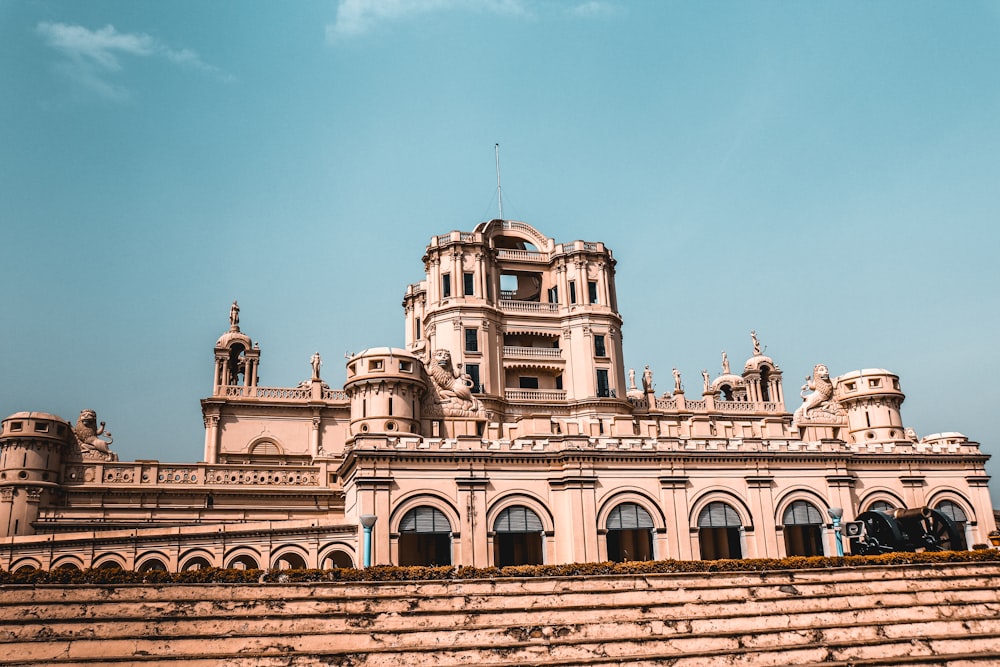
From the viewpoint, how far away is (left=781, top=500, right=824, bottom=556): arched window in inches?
2237

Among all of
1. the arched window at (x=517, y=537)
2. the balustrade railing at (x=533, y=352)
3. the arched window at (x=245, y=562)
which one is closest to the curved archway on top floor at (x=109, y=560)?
the arched window at (x=245, y=562)

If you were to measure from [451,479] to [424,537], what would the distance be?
216 inches

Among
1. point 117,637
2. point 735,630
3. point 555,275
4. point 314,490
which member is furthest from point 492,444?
point 555,275

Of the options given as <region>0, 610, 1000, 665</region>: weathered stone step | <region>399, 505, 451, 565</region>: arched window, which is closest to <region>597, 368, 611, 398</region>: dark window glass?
<region>399, 505, 451, 565</region>: arched window

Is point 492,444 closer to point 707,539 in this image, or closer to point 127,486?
point 707,539

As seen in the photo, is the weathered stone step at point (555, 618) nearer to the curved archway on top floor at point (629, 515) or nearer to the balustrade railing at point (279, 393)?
the curved archway on top floor at point (629, 515)

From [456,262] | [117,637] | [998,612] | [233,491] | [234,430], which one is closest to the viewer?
[117,637]

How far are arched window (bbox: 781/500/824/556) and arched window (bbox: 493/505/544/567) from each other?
50.9 feet

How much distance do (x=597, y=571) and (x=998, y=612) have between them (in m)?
16.6

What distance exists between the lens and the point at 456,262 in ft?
258

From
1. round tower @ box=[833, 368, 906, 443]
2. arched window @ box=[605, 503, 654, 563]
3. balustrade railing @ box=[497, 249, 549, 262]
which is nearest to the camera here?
arched window @ box=[605, 503, 654, 563]

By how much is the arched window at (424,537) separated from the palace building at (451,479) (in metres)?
0.12

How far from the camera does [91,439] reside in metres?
60.3

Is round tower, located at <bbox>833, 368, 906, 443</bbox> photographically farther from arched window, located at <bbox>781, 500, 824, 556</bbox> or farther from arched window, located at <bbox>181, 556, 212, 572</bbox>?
arched window, located at <bbox>181, 556, 212, 572</bbox>
